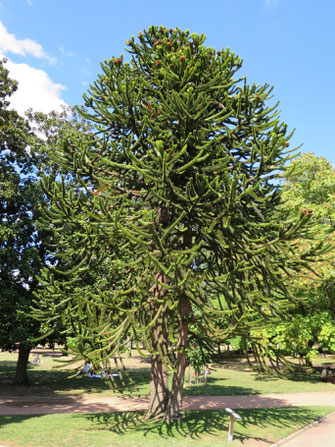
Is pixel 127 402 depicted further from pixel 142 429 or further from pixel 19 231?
pixel 19 231

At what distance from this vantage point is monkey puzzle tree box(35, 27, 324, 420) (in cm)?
958

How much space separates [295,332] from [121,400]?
11.1 meters

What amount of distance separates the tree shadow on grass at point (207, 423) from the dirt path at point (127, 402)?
66.6 inches

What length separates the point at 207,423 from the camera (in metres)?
11.9

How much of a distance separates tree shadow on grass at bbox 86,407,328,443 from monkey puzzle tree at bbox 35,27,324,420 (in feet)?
2.41

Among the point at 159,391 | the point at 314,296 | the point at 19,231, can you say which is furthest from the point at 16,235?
the point at 314,296

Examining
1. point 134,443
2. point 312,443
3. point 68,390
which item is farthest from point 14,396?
point 312,443

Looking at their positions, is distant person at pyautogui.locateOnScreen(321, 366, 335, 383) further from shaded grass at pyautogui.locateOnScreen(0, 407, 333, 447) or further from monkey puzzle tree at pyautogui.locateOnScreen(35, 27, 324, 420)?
monkey puzzle tree at pyautogui.locateOnScreen(35, 27, 324, 420)

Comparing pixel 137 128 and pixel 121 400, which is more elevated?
pixel 137 128

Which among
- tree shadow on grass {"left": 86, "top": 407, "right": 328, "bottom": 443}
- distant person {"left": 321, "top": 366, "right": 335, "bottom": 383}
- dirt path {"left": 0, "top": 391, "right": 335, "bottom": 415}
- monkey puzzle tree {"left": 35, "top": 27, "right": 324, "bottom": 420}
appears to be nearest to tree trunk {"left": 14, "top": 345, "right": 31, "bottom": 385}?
dirt path {"left": 0, "top": 391, "right": 335, "bottom": 415}

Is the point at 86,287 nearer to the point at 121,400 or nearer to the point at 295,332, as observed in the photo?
the point at 121,400

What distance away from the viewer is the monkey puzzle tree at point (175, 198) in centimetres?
958

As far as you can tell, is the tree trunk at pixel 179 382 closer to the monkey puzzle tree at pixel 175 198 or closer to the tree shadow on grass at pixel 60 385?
the monkey puzzle tree at pixel 175 198

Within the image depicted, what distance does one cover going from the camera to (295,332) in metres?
22.2
